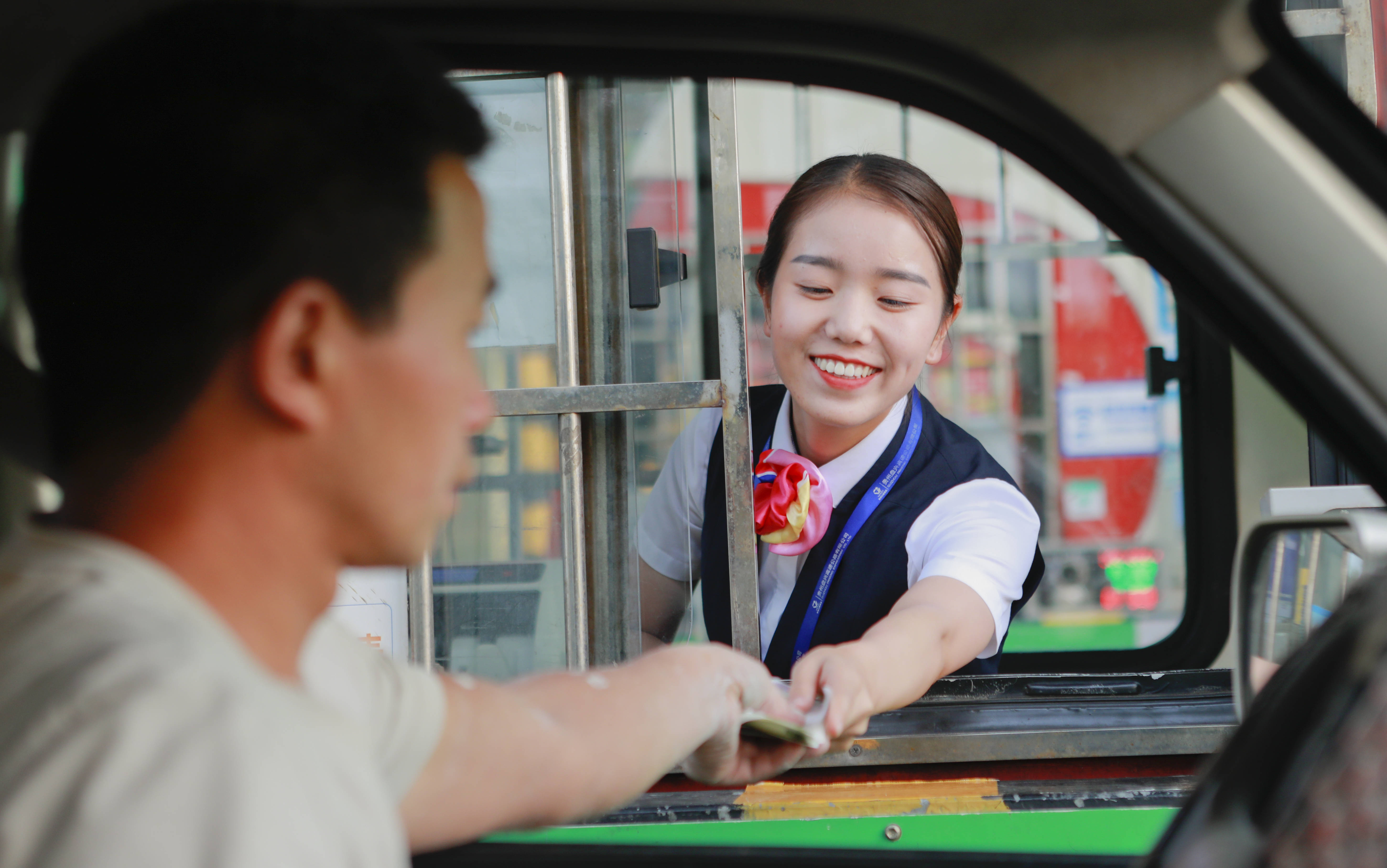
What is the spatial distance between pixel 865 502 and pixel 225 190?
6.07 feet

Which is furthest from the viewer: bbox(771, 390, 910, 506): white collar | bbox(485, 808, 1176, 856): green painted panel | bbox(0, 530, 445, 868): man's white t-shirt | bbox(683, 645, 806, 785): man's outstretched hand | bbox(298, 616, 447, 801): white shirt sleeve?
bbox(771, 390, 910, 506): white collar

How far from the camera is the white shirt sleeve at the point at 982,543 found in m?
2.11

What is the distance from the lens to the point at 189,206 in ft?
2.32

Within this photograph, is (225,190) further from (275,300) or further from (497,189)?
(497,189)

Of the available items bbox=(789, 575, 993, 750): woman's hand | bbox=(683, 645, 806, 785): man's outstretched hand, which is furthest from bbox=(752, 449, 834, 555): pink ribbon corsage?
bbox=(683, 645, 806, 785): man's outstretched hand

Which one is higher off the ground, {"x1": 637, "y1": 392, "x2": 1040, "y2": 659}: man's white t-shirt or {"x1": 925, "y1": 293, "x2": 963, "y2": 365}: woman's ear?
{"x1": 925, "y1": 293, "x2": 963, "y2": 365}: woman's ear

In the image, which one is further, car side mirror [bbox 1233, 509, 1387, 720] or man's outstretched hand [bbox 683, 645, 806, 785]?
man's outstretched hand [bbox 683, 645, 806, 785]

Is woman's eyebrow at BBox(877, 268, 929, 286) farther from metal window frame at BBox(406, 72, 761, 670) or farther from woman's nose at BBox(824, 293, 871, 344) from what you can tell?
metal window frame at BBox(406, 72, 761, 670)

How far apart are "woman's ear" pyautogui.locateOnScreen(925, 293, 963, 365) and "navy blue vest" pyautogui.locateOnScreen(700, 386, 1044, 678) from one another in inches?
6.7

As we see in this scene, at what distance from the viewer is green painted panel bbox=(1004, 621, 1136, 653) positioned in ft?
12.8

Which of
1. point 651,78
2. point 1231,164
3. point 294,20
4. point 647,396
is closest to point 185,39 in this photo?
point 294,20

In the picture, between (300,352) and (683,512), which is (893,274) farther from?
(300,352)

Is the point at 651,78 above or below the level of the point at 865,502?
above

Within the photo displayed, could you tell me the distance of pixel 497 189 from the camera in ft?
7.44
